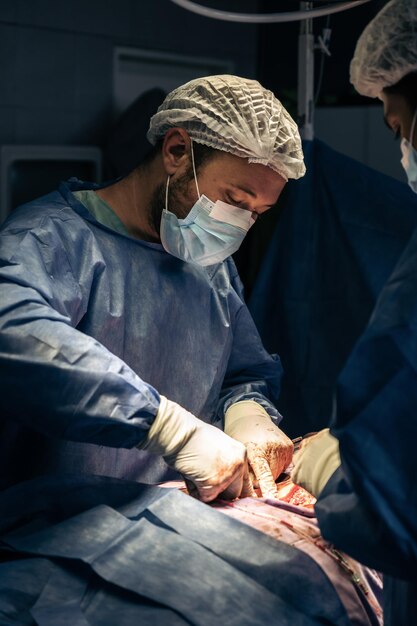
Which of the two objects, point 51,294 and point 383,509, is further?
point 51,294

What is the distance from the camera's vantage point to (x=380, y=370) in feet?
4.56

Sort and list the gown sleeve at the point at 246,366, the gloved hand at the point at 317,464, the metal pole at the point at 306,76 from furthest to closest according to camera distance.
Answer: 1. the metal pole at the point at 306,76
2. the gown sleeve at the point at 246,366
3. the gloved hand at the point at 317,464

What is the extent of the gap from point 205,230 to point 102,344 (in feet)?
1.35

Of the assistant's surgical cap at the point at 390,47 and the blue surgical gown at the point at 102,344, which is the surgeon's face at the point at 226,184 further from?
the assistant's surgical cap at the point at 390,47

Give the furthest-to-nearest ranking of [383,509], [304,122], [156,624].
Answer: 1. [304,122]
2. [156,624]
3. [383,509]

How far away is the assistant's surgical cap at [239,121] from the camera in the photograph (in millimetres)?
2160

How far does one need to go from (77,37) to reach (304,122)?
2.23 m

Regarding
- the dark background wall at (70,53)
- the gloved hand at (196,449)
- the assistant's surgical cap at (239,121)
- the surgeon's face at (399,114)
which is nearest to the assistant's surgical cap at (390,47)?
the surgeon's face at (399,114)

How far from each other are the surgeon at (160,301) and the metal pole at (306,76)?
2.93 ft

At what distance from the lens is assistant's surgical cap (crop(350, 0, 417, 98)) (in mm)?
1524

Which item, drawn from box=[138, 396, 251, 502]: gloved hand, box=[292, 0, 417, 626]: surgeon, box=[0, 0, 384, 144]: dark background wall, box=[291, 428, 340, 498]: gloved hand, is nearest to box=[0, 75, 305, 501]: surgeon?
box=[138, 396, 251, 502]: gloved hand

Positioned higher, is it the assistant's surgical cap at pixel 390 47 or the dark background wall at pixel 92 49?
the assistant's surgical cap at pixel 390 47

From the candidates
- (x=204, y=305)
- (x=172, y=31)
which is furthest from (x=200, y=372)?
(x=172, y=31)

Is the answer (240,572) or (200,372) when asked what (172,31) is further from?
(240,572)
